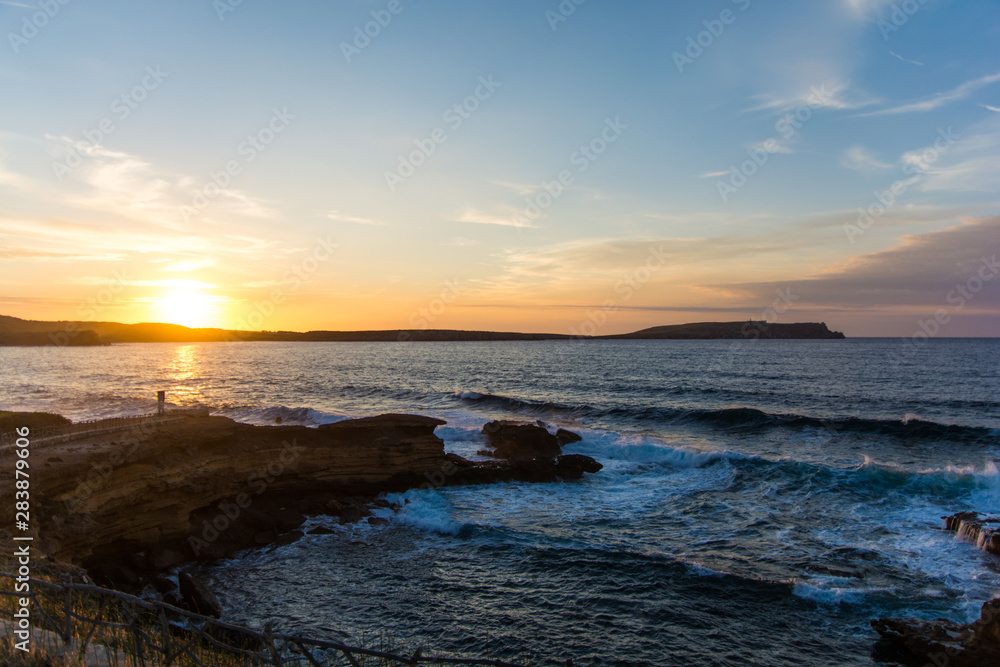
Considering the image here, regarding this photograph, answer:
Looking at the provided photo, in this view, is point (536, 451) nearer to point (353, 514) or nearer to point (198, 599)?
point (353, 514)

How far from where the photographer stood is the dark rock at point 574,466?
26.0 m

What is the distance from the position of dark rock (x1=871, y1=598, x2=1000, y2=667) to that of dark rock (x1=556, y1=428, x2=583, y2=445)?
850 inches

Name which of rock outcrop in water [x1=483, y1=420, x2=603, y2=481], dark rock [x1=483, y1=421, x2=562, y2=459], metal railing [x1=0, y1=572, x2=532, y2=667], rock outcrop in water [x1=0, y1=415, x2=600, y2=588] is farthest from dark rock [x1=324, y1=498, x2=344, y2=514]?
dark rock [x1=483, y1=421, x2=562, y2=459]

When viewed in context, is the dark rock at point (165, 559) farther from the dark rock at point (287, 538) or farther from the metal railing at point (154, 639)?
the metal railing at point (154, 639)

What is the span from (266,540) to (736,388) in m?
49.7

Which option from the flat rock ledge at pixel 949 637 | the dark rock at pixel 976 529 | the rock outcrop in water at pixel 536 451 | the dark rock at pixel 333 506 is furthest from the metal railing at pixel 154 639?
the dark rock at pixel 976 529

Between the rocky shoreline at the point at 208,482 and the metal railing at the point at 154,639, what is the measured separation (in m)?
3.49

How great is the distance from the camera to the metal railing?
22.6ft

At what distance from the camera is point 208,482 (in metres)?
17.7

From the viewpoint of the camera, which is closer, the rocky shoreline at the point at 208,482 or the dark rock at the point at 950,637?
the dark rock at the point at 950,637

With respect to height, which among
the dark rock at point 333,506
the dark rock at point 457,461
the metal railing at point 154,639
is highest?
the metal railing at point 154,639

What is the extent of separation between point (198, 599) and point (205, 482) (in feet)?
18.7

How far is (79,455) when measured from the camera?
601 inches

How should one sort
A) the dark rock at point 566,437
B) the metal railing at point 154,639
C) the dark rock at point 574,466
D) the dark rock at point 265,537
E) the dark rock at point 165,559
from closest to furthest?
the metal railing at point 154,639, the dark rock at point 165,559, the dark rock at point 265,537, the dark rock at point 574,466, the dark rock at point 566,437
